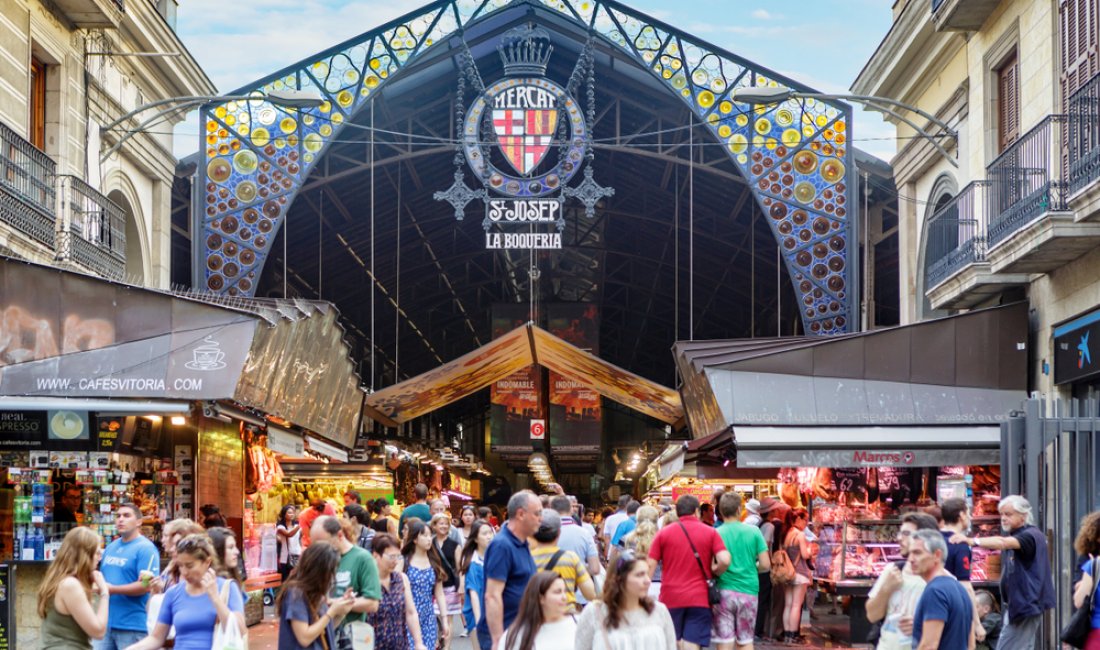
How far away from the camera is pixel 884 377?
20250 mm

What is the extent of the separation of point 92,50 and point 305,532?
25.8 feet

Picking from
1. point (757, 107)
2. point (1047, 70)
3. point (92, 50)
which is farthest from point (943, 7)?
point (92, 50)

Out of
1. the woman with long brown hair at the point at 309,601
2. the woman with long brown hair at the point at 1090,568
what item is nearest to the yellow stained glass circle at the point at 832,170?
the woman with long brown hair at the point at 1090,568

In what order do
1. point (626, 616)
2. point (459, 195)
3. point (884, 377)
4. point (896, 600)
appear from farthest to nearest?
point (459, 195)
point (884, 377)
point (896, 600)
point (626, 616)

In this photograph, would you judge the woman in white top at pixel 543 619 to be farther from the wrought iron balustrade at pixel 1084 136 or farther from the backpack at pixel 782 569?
the backpack at pixel 782 569

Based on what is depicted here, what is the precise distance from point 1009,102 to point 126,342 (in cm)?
1099

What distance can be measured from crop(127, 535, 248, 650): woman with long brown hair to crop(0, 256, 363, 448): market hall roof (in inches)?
249

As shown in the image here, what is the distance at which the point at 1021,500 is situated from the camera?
10.6m

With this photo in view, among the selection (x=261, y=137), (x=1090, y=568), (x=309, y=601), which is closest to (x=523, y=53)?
(x=261, y=137)

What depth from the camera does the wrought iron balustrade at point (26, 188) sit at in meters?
16.9

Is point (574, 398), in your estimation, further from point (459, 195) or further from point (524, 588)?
point (524, 588)

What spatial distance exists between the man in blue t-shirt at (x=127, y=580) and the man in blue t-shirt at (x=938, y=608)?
5.00m

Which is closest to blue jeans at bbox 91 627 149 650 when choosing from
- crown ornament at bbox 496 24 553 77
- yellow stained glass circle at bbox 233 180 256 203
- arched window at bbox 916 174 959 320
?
arched window at bbox 916 174 959 320

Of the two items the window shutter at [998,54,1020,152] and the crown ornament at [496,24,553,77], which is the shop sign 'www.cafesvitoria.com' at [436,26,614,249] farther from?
the window shutter at [998,54,1020,152]
